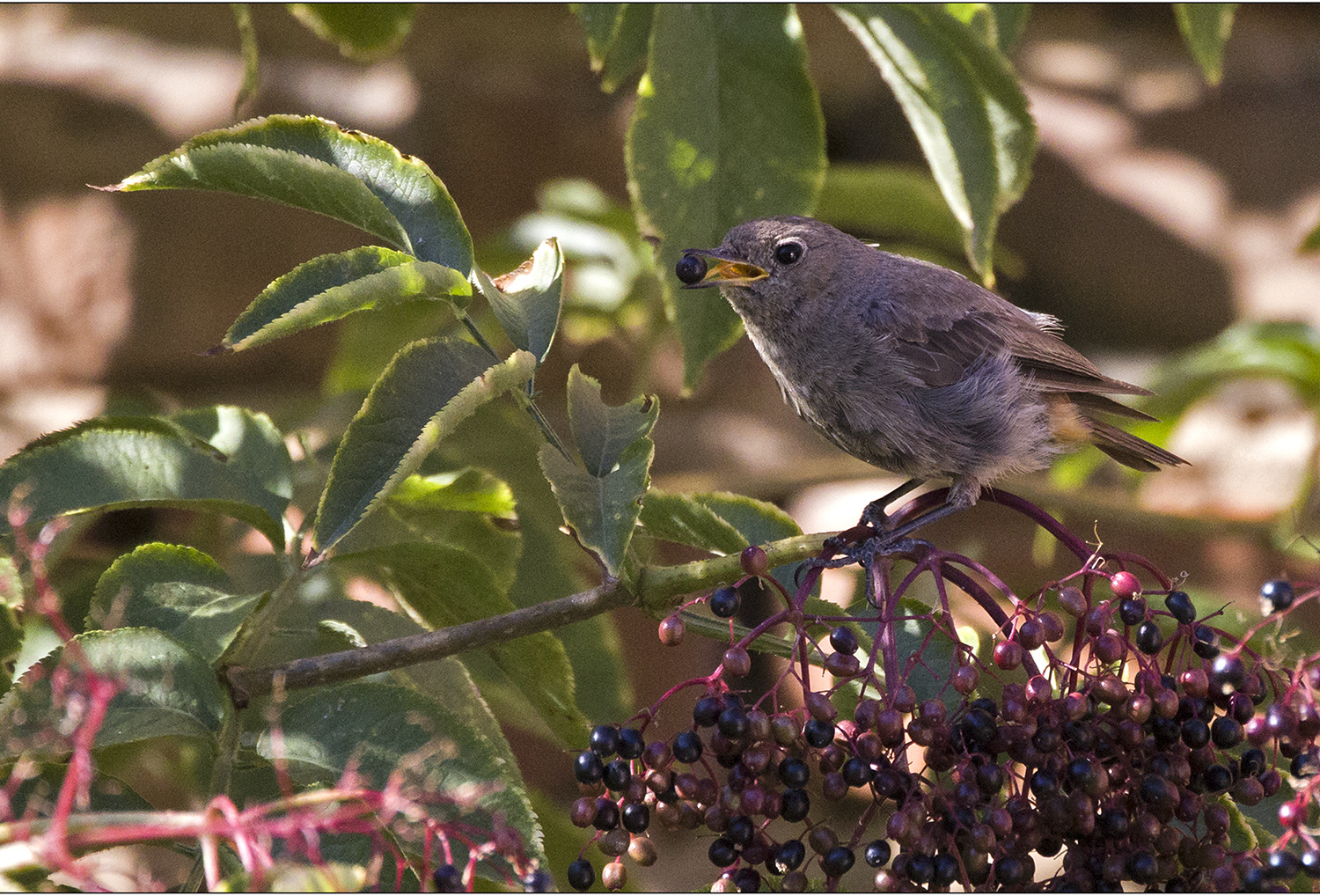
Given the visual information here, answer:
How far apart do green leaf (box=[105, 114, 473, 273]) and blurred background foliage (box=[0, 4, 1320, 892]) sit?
48 centimetres

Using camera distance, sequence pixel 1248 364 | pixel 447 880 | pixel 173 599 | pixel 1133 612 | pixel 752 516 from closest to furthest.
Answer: pixel 447 880 → pixel 1133 612 → pixel 173 599 → pixel 752 516 → pixel 1248 364

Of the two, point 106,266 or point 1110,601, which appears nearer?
point 1110,601

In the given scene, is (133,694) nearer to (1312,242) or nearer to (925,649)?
(925,649)

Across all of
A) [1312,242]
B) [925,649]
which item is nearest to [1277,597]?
[925,649]

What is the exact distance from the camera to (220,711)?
3.89ft

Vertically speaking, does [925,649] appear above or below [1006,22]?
below

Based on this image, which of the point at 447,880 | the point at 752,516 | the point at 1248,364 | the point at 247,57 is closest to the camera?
the point at 447,880

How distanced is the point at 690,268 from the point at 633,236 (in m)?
1.04

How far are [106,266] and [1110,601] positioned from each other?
9.25 feet

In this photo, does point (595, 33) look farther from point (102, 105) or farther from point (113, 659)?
point (102, 105)

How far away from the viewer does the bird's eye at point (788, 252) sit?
192 centimetres

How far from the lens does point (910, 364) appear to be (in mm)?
1867

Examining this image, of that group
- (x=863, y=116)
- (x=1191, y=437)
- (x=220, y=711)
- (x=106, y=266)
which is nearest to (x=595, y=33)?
(x=220, y=711)

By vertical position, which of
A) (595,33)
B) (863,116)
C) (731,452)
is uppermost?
(595,33)
